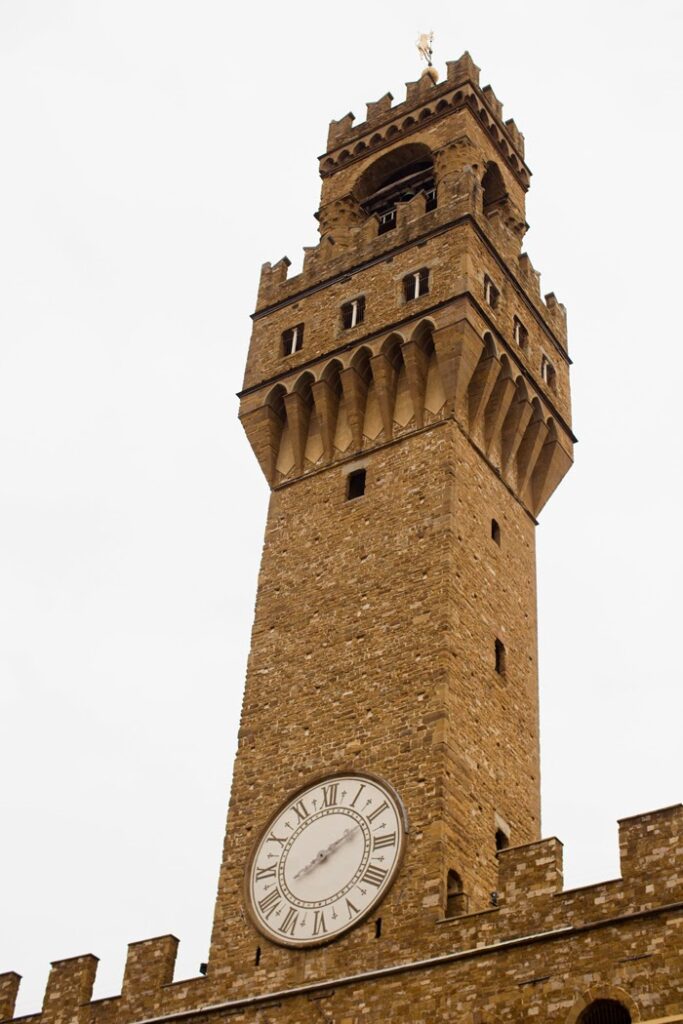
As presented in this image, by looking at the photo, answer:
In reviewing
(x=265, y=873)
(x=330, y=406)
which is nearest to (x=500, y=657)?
(x=265, y=873)

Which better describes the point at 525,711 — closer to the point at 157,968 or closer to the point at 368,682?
the point at 368,682

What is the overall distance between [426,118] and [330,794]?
15.5 meters

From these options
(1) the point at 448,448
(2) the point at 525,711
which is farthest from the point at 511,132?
(2) the point at 525,711

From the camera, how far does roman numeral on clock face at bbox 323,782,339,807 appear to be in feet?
64.9

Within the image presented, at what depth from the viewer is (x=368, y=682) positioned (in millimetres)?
Result: 20672

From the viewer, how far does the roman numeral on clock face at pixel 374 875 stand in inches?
730

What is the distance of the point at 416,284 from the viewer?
82.1ft

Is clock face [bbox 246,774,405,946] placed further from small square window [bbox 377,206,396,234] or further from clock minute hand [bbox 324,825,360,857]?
small square window [bbox 377,206,396,234]

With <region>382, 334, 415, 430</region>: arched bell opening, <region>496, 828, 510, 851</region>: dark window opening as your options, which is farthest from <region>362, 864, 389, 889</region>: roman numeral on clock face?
<region>382, 334, 415, 430</region>: arched bell opening

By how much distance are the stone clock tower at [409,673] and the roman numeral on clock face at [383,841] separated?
0.9 inches

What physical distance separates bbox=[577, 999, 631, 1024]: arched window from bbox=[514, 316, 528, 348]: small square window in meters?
13.1

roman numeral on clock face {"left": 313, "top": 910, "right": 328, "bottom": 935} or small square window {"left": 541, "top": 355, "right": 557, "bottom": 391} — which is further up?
small square window {"left": 541, "top": 355, "right": 557, "bottom": 391}

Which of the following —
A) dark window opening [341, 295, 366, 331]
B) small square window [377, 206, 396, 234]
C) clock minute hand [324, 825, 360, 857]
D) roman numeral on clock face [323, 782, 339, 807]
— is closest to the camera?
clock minute hand [324, 825, 360, 857]

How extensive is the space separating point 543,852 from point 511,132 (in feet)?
60.6
